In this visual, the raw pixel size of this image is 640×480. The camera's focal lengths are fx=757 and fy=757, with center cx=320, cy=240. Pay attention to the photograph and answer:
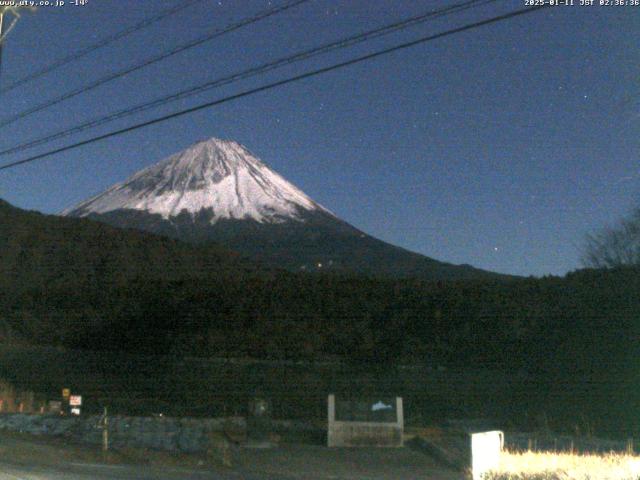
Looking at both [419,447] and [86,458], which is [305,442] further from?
[86,458]

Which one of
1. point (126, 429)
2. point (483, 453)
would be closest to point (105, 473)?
point (483, 453)

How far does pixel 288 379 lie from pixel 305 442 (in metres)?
6.61

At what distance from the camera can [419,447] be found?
16.2 meters

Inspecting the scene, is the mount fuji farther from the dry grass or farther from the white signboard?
the white signboard

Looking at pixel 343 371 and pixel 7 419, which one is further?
pixel 343 371

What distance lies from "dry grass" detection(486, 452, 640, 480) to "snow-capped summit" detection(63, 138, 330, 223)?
171ft

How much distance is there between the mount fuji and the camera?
153ft

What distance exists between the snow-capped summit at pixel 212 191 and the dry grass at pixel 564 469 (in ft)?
171

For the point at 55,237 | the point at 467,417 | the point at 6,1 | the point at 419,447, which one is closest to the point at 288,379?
the point at 467,417

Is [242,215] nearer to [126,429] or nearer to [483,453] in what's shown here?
[126,429]

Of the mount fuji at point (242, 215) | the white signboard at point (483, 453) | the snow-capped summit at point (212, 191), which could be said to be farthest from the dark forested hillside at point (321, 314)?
the snow-capped summit at point (212, 191)

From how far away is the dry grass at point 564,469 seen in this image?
817cm

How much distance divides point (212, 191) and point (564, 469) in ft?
217

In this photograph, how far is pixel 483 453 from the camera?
30.6 ft
